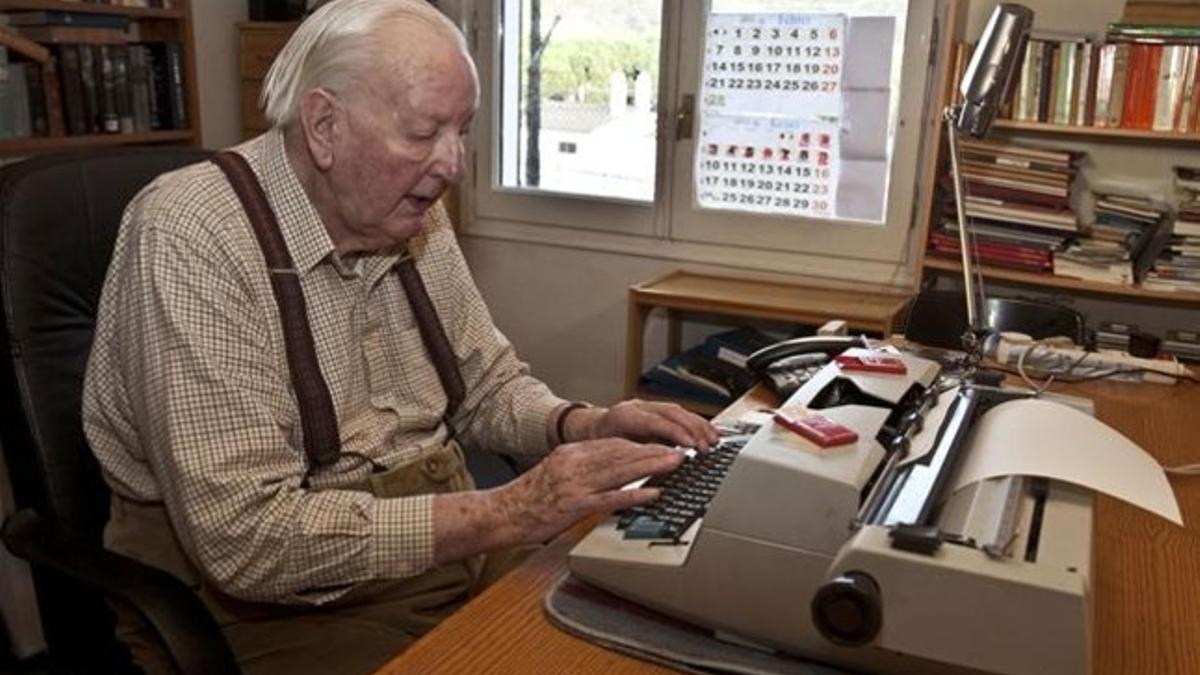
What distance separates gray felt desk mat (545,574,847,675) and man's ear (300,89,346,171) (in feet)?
2.01

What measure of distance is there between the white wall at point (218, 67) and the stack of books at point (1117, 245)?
2.55 metres

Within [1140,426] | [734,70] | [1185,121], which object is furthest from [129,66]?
[1185,121]

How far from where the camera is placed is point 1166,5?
2461 millimetres

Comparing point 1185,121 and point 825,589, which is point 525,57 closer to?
point 1185,121

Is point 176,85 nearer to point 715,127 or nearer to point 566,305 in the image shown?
point 566,305

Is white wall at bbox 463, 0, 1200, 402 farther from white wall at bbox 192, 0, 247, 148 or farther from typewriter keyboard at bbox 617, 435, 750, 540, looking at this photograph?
typewriter keyboard at bbox 617, 435, 750, 540

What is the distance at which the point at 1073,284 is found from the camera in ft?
8.36

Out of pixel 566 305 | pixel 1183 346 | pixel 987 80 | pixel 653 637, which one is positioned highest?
pixel 987 80

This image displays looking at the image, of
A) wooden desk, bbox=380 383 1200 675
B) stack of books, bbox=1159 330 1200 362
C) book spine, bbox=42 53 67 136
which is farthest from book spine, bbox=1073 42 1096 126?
book spine, bbox=42 53 67 136

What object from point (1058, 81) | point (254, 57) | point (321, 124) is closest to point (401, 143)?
point (321, 124)

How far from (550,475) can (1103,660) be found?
0.55m

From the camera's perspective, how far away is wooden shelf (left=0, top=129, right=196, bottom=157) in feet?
7.87

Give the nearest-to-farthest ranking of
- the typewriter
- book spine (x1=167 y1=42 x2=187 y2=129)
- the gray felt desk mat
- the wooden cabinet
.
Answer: the typewriter, the gray felt desk mat, book spine (x1=167 y1=42 x2=187 y2=129), the wooden cabinet

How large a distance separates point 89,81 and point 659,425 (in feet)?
6.89
